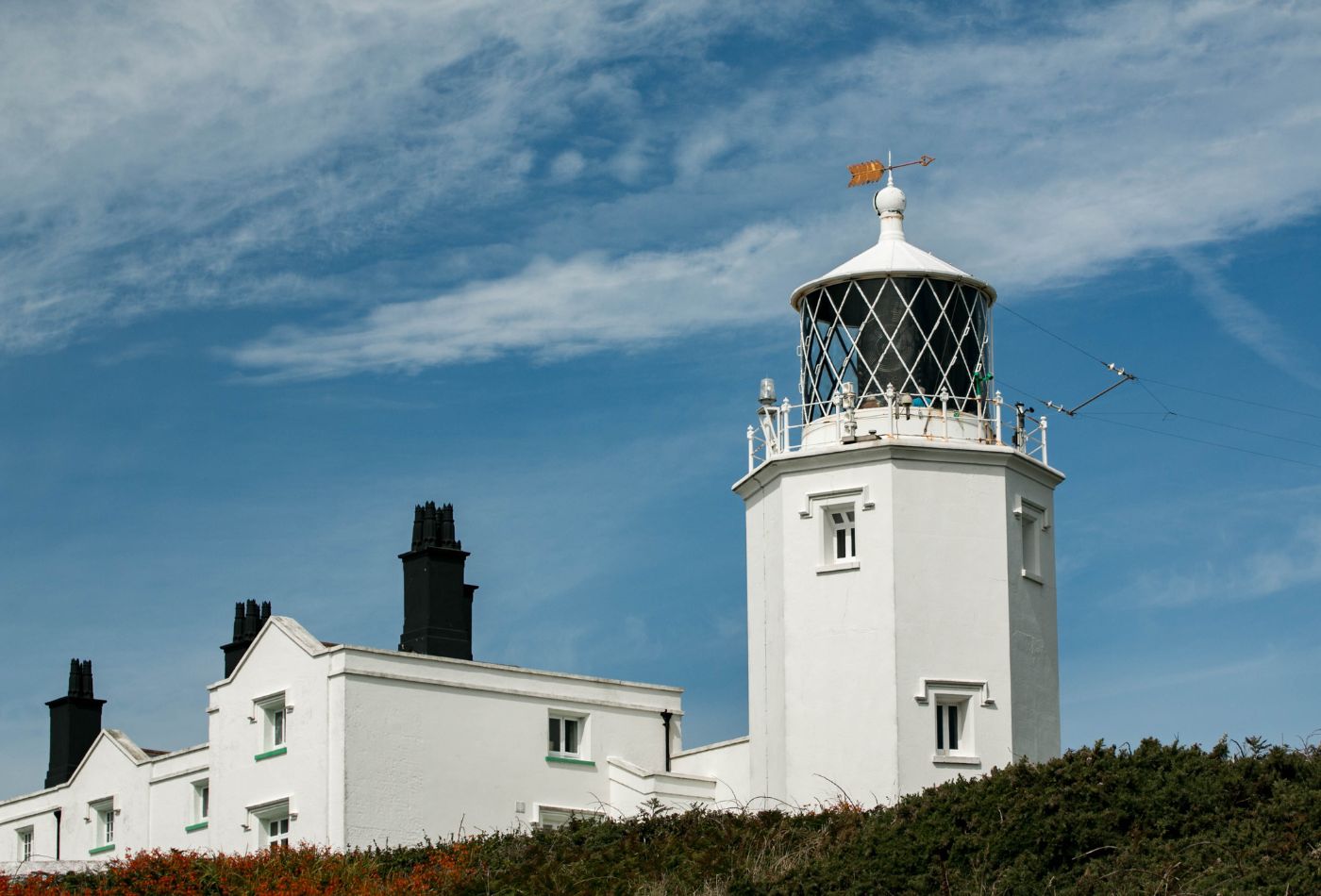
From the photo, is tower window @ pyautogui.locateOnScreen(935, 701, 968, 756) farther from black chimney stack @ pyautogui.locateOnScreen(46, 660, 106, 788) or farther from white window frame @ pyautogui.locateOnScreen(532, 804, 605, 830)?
black chimney stack @ pyautogui.locateOnScreen(46, 660, 106, 788)

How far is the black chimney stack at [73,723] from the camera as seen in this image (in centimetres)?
4925

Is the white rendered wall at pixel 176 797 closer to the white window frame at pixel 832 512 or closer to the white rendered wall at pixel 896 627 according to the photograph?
the white rendered wall at pixel 896 627

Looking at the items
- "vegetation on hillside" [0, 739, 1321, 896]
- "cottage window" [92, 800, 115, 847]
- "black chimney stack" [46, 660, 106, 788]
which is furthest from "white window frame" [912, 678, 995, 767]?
"black chimney stack" [46, 660, 106, 788]

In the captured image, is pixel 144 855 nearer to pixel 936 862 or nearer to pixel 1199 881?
pixel 936 862

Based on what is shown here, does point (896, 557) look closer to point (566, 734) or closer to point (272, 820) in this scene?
point (566, 734)

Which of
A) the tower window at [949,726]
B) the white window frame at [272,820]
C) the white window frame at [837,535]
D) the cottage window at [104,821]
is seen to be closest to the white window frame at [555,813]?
the white window frame at [272,820]

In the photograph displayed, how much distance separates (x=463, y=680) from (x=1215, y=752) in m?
17.8

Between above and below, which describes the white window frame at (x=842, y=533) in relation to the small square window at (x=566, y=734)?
above

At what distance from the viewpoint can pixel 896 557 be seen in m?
30.6

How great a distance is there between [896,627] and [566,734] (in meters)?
10.4

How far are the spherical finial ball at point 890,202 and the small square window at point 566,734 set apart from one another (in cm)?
1145

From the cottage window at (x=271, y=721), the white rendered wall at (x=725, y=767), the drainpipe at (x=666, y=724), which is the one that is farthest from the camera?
the drainpipe at (x=666, y=724)

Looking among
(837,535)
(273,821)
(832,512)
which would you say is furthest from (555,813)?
(832,512)

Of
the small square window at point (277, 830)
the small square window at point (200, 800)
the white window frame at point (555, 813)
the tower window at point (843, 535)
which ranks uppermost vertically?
the tower window at point (843, 535)
